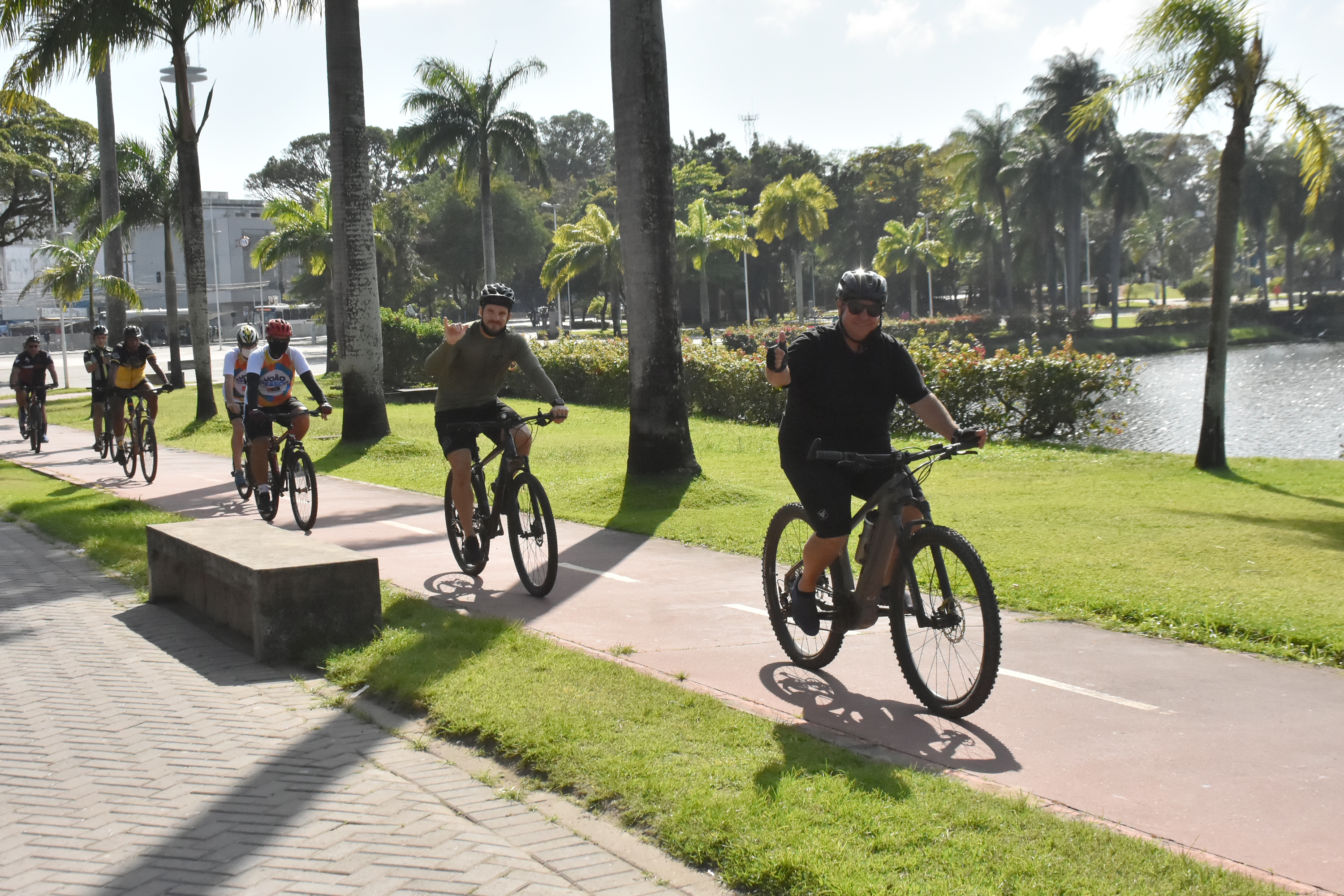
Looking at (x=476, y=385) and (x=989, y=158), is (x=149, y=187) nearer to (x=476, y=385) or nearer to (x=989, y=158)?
(x=476, y=385)

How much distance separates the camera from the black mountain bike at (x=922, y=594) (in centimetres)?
483

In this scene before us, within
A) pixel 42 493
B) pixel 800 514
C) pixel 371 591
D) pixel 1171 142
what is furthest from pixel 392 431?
pixel 800 514

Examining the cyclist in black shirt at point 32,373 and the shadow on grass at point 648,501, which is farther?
the cyclist in black shirt at point 32,373

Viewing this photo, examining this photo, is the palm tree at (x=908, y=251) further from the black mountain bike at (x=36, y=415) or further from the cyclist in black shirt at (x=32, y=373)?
the black mountain bike at (x=36, y=415)

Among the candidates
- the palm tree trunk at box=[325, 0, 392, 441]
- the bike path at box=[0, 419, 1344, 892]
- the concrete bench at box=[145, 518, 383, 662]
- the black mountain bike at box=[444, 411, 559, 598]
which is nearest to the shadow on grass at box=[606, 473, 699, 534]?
the bike path at box=[0, 419, 1344, 892]

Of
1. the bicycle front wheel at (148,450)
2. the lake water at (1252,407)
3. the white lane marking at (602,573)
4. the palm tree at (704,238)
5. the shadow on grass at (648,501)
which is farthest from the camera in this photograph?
the palm tree at (704,238)

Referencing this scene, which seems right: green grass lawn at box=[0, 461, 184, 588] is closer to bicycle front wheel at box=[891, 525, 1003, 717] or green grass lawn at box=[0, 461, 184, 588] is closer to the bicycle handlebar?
the bicycle handlebar

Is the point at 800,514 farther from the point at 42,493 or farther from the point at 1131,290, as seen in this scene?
the point at 1131,290

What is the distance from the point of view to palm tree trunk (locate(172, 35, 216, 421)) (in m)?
22.1

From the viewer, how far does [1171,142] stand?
17.2m

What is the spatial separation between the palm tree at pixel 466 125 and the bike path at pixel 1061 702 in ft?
113

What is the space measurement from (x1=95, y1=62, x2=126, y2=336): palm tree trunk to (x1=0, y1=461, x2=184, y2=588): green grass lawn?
575 inches

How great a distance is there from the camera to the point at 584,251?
58844 mm

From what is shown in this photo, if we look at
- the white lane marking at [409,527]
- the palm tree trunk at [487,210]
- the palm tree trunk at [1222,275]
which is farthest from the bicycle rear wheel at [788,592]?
the palm tree trunk at [487,210]
